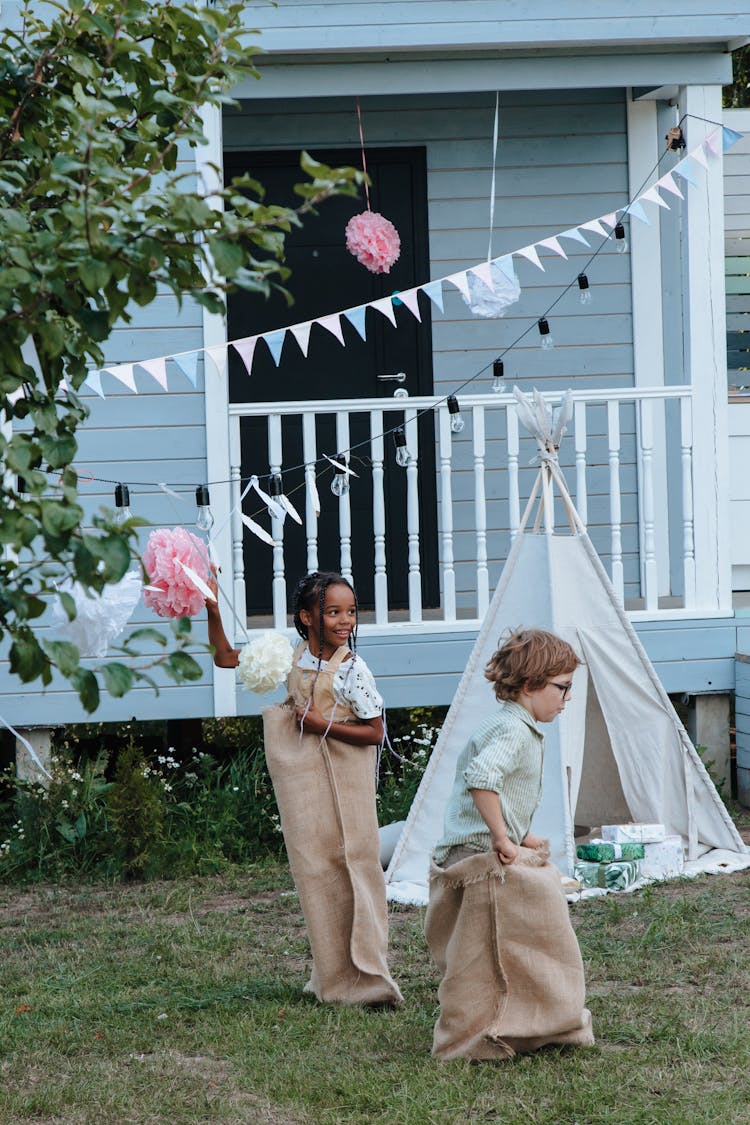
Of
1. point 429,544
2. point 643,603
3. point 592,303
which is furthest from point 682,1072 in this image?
point 592,303

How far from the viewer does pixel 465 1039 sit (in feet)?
12.0

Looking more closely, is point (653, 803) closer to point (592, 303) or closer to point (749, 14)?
point (592, 303)

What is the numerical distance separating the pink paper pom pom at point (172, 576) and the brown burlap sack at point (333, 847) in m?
0.51

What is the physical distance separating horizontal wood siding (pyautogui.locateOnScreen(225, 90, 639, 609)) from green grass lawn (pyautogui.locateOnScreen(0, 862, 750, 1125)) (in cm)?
295

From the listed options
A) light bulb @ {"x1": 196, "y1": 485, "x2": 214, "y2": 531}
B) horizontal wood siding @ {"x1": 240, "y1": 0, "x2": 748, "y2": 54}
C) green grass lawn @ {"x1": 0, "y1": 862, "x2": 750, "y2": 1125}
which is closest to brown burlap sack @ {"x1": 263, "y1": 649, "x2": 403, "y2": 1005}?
green grass lawn @ {"x1": 0, "y1": 862, "x2": 750, "y2": 1125}

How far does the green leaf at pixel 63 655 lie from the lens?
195 centimetres

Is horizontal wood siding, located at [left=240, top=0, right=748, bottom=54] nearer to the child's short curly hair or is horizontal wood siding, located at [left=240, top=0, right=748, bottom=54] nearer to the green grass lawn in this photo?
the child's short curly hair

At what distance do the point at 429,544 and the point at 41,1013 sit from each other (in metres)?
4.04

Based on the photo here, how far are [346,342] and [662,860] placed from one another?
344 cm

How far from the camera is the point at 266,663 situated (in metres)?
4.05

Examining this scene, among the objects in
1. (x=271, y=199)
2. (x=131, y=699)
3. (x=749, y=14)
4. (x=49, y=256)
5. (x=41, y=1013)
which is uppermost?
(x=749, y=14)

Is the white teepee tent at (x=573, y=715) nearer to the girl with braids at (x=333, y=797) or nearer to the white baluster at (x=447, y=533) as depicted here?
the white baluster at (x=447, y=533)

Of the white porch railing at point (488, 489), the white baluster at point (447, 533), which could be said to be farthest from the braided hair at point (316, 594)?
the white baluster at point (447, 533)

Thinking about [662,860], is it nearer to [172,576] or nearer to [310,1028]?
[310,1028]
